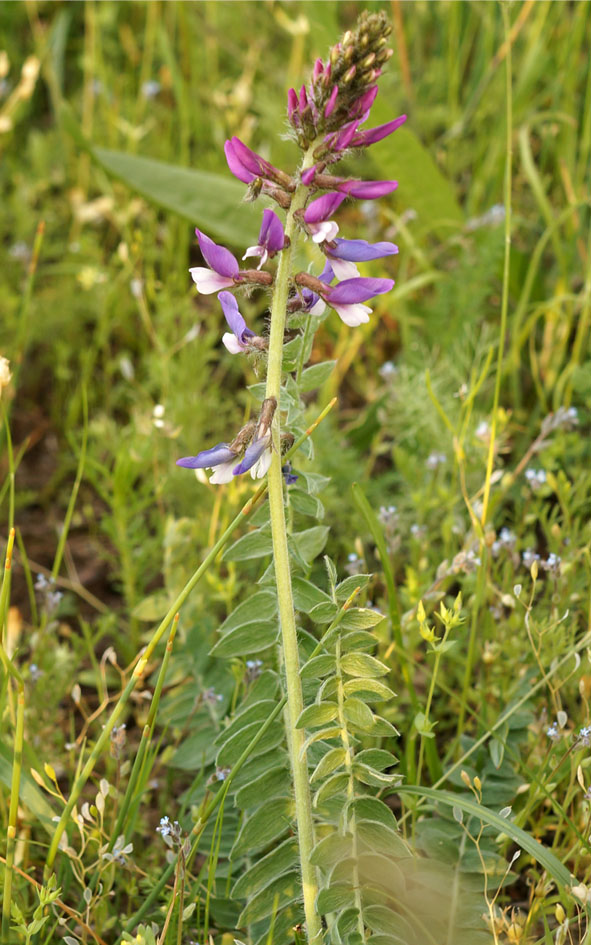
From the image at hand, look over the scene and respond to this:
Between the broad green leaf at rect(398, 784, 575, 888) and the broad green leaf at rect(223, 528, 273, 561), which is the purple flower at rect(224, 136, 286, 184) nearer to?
the broad green leaf at rect(223, 528, 273, 561)

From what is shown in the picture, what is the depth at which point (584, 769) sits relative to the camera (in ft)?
4.59

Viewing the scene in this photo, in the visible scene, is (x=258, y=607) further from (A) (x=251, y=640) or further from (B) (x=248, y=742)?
(B) (x=248, y=742)

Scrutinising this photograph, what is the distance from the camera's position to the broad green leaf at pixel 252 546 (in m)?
1.32

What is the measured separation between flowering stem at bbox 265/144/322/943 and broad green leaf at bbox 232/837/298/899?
0.09 metres

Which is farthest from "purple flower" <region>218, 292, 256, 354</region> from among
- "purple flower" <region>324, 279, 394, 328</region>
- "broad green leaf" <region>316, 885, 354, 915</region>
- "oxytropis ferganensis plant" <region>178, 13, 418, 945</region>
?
"broad green leaf" <region>316, 885, 354, 915</region>

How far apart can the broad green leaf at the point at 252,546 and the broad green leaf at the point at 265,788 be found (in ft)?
0.92

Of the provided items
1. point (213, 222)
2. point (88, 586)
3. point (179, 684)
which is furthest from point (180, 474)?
point (213, 222)

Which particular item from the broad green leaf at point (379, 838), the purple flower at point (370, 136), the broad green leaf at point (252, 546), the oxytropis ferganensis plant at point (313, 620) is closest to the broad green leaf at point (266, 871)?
the oxytropis ferganensis plant at point (313, 620)

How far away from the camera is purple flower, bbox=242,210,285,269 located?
1.10m

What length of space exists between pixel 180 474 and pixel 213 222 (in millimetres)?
776

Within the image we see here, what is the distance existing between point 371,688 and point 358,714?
4 cm

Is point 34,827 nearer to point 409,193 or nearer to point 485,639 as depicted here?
point 485,639

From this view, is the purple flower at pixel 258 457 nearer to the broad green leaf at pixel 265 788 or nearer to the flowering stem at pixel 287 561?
the flowering stem at pixel 287 561

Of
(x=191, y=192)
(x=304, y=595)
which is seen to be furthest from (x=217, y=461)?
(x=191, y=192)
